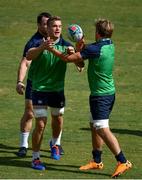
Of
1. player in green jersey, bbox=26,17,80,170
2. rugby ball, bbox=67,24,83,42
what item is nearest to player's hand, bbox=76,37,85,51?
rugby ball, bbox=67,24,83,42

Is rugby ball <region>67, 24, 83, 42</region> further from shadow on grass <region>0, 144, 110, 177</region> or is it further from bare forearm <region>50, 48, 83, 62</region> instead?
shadow on grass <region>0, 144, 110, 177</region>

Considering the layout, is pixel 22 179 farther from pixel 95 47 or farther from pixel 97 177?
pixel 95 47

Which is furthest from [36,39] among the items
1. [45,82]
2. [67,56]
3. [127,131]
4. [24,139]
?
[127,131]

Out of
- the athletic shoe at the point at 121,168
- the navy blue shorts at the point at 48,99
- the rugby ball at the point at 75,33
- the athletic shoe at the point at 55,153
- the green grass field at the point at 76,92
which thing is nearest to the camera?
the athletic shoe at the point at 121,168

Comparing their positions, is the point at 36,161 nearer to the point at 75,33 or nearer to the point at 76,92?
the point at 75,33

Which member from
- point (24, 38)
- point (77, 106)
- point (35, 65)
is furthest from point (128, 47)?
point (35, 65)

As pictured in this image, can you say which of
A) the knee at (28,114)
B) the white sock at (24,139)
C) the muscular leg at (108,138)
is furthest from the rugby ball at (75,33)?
the white sock at (24,139)

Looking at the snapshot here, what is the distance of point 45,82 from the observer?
32.0 feet

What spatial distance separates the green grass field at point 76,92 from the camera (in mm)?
9797

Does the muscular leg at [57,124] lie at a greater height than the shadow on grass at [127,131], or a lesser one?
greater

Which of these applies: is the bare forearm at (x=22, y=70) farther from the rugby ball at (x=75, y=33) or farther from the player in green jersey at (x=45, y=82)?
the rugby ball at (x=75, y=33)

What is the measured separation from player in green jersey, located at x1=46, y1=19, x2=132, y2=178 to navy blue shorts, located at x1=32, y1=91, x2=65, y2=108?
72 centimetres

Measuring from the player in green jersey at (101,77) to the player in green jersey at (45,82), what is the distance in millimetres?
446

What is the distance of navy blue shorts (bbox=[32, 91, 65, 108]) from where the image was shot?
9695 mm
